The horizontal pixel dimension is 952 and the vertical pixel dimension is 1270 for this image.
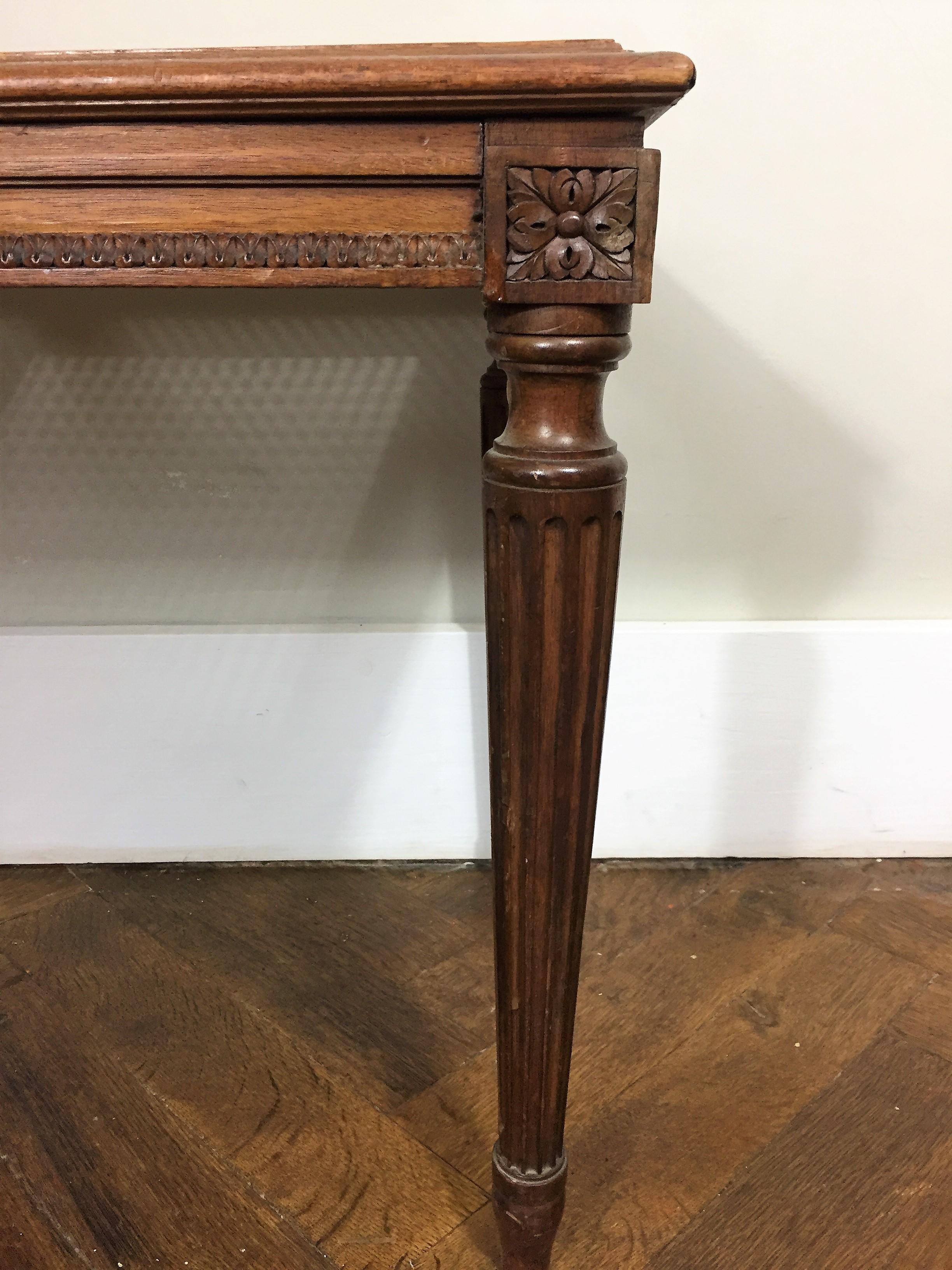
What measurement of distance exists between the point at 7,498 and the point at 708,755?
0.79m

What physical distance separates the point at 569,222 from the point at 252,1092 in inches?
26.0

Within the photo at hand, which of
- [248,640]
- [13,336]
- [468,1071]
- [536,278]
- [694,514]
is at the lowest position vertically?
[468,1071]

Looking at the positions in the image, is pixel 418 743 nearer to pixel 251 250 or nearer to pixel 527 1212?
pixel 527 1212

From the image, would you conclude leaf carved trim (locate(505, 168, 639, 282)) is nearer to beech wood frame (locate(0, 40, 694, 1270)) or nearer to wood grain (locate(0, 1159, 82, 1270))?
beech wood frame (locate(0, 40, 694, 1270))

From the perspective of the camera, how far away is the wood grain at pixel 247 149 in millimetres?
Answer: 417

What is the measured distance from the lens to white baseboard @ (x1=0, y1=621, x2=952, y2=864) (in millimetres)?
998

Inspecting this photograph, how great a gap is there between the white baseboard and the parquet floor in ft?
0.14

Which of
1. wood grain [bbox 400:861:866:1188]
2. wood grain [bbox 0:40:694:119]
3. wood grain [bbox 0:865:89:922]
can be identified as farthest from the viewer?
wood grain [bbox 0:865:89:922]

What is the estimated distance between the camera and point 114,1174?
26.2 inches

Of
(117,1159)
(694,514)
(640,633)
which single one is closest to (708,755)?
(640,633)

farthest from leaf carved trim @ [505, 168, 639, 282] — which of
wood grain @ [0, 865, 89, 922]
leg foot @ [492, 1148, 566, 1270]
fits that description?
wood grain @ [0, 865, 89, 922]

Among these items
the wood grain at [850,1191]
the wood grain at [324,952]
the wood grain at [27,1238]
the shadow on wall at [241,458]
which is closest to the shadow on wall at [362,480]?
the shadow on wall at [241,458]

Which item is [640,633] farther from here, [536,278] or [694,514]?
[536,278]

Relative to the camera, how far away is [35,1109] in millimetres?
719
